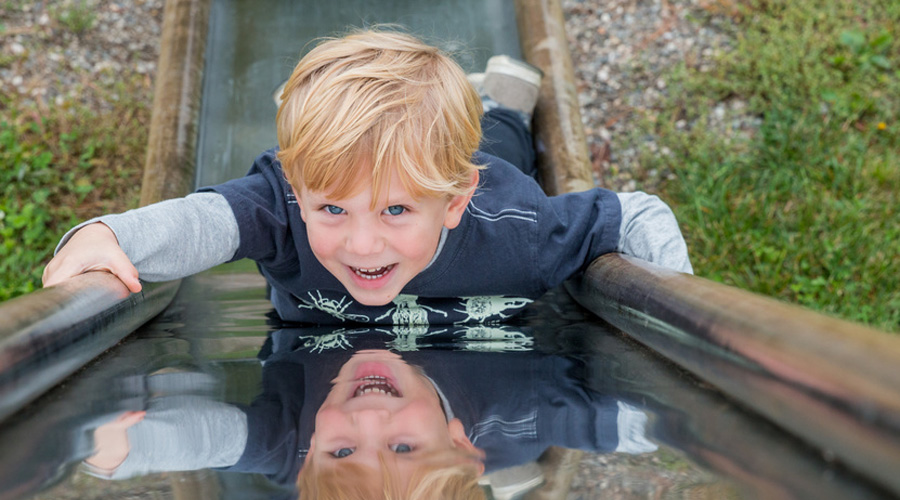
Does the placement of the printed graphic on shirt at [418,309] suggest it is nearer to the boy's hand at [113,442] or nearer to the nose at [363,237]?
the nose at [363,237]

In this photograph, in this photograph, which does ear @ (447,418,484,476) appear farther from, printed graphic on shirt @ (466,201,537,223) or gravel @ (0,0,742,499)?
gravel @ (0,0,742,499)

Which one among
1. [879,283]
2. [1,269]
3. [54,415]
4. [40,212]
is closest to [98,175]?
[40,212]

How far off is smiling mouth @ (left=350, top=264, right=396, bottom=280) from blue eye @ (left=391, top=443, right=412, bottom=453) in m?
0.63

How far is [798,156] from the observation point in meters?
2.78

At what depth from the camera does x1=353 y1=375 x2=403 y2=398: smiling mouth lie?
88 cm

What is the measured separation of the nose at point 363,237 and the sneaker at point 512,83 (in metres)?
1.19

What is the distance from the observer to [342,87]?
4.11ft

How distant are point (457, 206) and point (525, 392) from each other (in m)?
0.59

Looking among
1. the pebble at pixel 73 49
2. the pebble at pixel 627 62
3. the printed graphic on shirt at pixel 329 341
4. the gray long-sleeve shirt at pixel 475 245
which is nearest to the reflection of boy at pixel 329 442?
the printed graphic on shirt at pixel 329 341

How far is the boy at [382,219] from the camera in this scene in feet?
3.97

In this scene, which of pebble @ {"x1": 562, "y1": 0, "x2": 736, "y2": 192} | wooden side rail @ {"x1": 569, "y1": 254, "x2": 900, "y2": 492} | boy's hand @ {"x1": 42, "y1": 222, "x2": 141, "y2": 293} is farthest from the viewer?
pebble @ {"x1": 562, "y1": 0, "x2": 736, "y2": 192}

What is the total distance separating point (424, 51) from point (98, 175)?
6.48 feet

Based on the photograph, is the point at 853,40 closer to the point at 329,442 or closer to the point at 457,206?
the point at 457,206

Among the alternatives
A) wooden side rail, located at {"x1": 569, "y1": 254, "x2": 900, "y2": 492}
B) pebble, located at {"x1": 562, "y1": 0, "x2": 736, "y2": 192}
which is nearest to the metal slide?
wooden side rail, located at {"x1": 569, "y1": 254, "x2": 900, "y2": 492}
